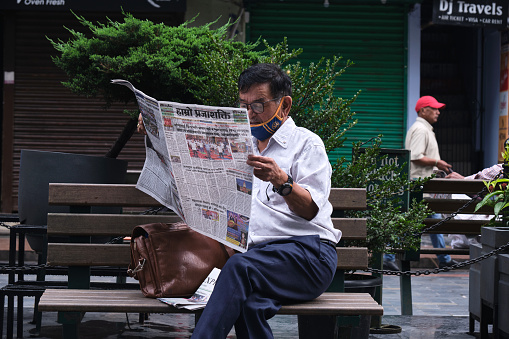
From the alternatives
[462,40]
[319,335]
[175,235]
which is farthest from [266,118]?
[462,40]

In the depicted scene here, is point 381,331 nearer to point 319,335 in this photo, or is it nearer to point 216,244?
point 319,335

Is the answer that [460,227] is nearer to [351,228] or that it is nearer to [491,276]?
[491,276]

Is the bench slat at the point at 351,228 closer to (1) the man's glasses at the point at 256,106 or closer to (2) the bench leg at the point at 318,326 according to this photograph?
(2) the bench leg at the point at 318,326

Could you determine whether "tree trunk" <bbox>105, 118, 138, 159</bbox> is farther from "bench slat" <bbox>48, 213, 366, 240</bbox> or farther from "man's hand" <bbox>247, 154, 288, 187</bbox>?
"man's hand" <bbox>247, 154, 288, 187</bbox>

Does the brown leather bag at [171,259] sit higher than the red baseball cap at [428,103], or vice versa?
the red baseball cap at [428,103]

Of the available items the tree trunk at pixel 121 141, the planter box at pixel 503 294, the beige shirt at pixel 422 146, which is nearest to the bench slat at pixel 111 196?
the planter box at pixel 503 294

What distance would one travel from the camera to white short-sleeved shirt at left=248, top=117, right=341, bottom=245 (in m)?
3.60

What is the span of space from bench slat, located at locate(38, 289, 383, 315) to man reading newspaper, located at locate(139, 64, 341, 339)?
8 cm

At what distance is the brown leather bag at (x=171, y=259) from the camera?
140 inches

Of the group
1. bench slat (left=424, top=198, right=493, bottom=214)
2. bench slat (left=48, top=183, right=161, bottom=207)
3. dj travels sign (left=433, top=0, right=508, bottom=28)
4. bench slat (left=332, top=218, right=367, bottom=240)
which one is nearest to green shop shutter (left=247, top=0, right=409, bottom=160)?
dj travels sign (left=433, top=0, right=508, bottom=28)

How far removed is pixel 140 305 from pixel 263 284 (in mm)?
558

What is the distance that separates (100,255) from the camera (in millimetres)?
4129

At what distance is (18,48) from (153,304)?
10243 mm

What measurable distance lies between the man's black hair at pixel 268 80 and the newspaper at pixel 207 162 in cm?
50
